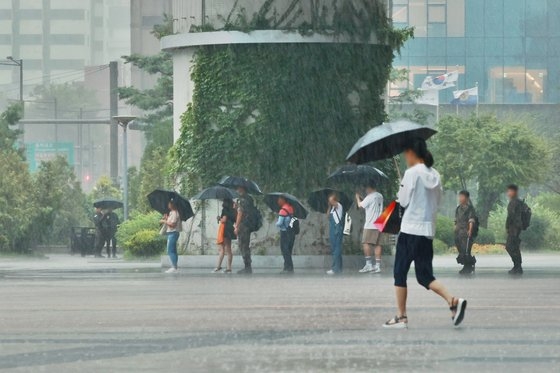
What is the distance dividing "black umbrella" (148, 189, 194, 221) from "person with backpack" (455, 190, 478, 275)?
5716 mm

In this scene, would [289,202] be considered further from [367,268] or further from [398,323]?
[398,323]

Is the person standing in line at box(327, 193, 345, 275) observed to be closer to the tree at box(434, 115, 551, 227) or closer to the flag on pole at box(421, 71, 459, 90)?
the tree at box(434, 115, 551, 227)

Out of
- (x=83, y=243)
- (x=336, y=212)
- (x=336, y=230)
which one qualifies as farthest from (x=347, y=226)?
(x=83, y=243)

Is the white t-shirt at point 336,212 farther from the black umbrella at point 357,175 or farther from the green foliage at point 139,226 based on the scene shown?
the green foliage at point 139,226

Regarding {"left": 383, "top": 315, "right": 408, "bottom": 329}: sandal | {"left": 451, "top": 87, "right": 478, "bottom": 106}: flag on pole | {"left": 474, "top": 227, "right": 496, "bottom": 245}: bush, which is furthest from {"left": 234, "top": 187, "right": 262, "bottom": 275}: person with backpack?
{"left": 451, "top": 87, "right": 478, "bottom": 106}: flag on pole

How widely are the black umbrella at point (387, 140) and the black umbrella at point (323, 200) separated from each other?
57.5ft

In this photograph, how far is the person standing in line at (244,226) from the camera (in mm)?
33125

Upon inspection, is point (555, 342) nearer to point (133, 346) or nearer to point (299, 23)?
point (133, 346)

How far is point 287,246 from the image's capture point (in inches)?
1318

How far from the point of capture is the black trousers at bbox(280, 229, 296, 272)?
109ft

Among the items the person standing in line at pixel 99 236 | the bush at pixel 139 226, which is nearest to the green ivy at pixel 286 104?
the bush at pixel 139 226

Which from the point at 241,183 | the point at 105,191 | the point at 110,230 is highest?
the point at 105,191

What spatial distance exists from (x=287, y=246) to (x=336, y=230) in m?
1.10

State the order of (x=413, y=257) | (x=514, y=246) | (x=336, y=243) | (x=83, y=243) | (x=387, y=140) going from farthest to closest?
1. (x=83, y=243)
2. (x=336, y=243)
3. (x=514, y=246)
4. (x=387, y=140)
5. (x=413, y=257)
